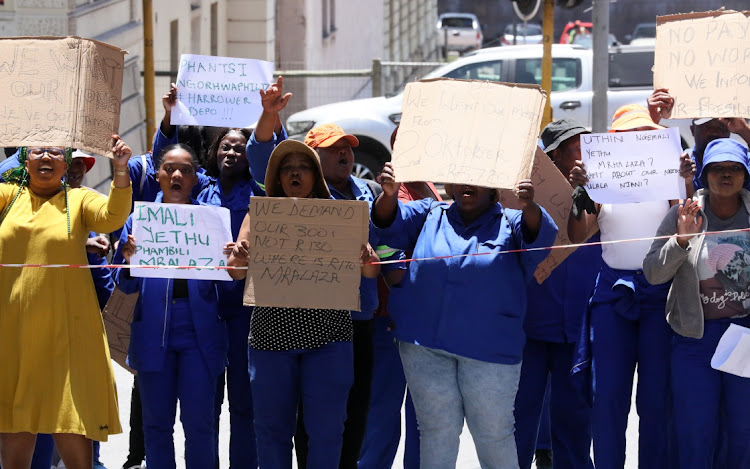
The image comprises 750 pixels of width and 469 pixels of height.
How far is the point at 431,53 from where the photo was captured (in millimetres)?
42969

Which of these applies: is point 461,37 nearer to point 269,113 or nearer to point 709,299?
point 269,113

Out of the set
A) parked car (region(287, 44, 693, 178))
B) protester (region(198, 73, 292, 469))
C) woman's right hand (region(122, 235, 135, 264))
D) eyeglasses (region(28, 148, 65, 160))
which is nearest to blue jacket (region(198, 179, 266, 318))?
protester (region(198, 73, 292, 469))

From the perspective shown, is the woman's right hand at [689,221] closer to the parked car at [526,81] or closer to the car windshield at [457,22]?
the parked car at [526,81]

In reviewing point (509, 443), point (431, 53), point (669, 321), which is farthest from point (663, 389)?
point (431, 53)

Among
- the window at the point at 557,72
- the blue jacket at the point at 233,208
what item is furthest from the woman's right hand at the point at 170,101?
the window at the point at 557,72

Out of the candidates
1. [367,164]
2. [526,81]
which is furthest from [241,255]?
[526,81]

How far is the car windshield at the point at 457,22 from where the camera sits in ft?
155

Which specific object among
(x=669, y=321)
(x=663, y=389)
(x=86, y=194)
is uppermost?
(x=86, y=194)

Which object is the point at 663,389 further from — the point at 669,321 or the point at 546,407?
the point at 546,407

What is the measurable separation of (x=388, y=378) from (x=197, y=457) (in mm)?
1036

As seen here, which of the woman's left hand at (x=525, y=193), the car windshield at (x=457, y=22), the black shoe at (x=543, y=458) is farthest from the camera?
the car windshield at (x=457, y=22)

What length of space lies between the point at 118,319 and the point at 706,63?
3.10 meters

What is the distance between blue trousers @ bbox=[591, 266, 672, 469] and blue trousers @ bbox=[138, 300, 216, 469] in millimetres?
1808

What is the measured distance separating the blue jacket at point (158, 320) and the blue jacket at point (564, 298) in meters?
1.55
